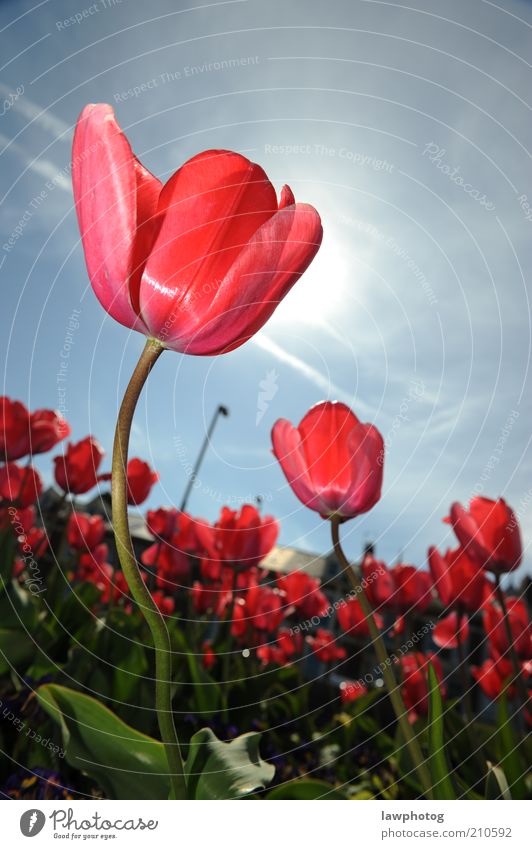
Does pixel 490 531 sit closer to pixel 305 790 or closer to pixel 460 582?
pixel 460 582

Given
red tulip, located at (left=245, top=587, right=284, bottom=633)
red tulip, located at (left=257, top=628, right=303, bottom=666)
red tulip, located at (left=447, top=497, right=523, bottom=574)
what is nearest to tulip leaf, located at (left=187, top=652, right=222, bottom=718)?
red tulip, located at (left=447, top=497, right=523, bottom=574)

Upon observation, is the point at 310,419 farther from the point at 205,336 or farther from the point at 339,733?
the point at 339,733

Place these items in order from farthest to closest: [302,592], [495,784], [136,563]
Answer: [302,592], [495,784], [136,563]

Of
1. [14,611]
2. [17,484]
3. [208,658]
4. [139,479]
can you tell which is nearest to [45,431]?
[17,484]

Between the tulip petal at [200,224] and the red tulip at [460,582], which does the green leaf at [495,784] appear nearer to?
the red tulip at [460,582]

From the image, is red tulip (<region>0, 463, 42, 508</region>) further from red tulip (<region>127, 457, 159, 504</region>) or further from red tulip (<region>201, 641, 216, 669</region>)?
red tulip (<region>201, 641, 216, 669</region>)

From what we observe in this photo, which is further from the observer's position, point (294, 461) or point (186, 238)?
point (294, 461)

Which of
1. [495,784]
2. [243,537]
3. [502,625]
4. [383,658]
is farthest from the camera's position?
[502,625]
